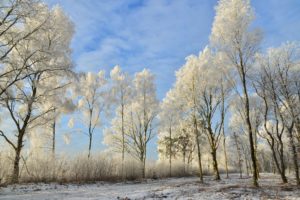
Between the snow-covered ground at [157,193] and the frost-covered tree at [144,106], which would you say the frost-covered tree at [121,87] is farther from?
the snow-covered ground at [157,193]

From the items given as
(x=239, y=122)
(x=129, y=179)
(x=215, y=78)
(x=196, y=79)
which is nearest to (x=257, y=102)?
(x=239, y=122)

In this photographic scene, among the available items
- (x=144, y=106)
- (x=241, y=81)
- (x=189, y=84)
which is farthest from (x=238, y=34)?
(x=144, y=106)

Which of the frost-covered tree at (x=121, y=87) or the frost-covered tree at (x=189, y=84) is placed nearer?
the frost-covered tree at (x=189, y=84)

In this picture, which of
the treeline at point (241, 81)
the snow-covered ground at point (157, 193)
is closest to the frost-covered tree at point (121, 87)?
the treeline at point (241, 81)

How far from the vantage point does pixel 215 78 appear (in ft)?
79.6

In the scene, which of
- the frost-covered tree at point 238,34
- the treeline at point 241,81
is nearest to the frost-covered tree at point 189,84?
the treeline at point 241,81

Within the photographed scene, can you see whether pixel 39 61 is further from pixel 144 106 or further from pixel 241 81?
pixel 144 106

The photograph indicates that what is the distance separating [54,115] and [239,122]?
88.6 ft

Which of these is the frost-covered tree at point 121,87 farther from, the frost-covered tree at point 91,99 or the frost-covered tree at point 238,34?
the frost-covered tree at point 238,34

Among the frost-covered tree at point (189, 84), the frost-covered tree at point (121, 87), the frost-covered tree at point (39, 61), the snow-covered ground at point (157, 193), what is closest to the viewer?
the snow-covered ground at point (157, 193)

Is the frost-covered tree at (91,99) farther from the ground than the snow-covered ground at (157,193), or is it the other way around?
the frost-covered tree at (91,99)

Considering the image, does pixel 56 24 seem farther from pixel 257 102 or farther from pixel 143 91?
pixel 257 102

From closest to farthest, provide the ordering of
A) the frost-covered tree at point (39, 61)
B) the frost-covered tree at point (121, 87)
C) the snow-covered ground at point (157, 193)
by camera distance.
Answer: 1. the snow-covered ground at point (157, 193)
2. the frost-covered tree at point (39, 61)
3. the frost-covered tree at point (121, 87)

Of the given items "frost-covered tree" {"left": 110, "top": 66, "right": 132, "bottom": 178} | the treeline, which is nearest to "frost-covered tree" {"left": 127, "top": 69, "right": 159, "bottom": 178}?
"frost-covered tree" {"left": 110, "top": 66, "right": 132, "bottom": 178}
